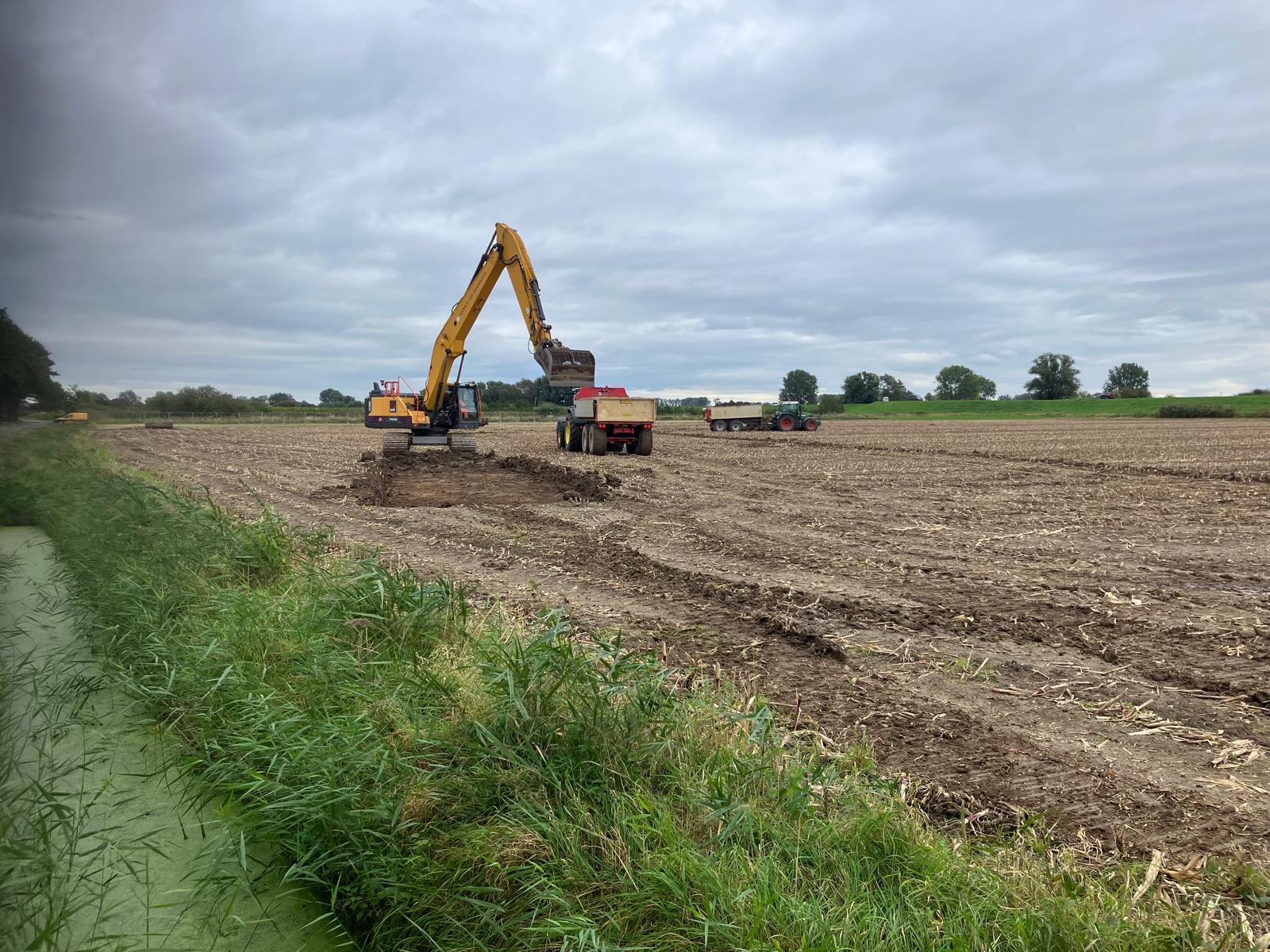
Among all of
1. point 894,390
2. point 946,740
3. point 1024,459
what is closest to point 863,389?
point 894,390

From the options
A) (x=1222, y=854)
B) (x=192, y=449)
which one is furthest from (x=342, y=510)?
(x=192, y=449)

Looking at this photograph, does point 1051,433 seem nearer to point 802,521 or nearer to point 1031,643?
point 802,521

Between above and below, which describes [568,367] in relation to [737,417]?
above

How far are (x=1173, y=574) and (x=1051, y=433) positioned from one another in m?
34.9

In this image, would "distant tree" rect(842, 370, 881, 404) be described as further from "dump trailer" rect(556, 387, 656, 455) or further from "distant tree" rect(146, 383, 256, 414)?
"distant tree" rect(146, 383, 256, 414)

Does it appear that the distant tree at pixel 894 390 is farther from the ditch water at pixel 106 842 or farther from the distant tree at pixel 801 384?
the ditch water at pixel 106 842

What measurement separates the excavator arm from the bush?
55.2 meters

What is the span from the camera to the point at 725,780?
296 centimetres

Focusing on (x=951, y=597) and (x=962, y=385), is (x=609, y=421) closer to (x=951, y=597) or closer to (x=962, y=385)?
(x=951, y=597)

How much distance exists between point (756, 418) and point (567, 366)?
25019 millimetres

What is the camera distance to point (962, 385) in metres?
117

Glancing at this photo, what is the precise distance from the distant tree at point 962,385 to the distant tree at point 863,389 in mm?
24237

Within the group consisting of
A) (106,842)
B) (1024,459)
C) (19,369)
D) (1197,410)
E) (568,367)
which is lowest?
(106,842)

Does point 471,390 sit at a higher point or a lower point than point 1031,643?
higher
